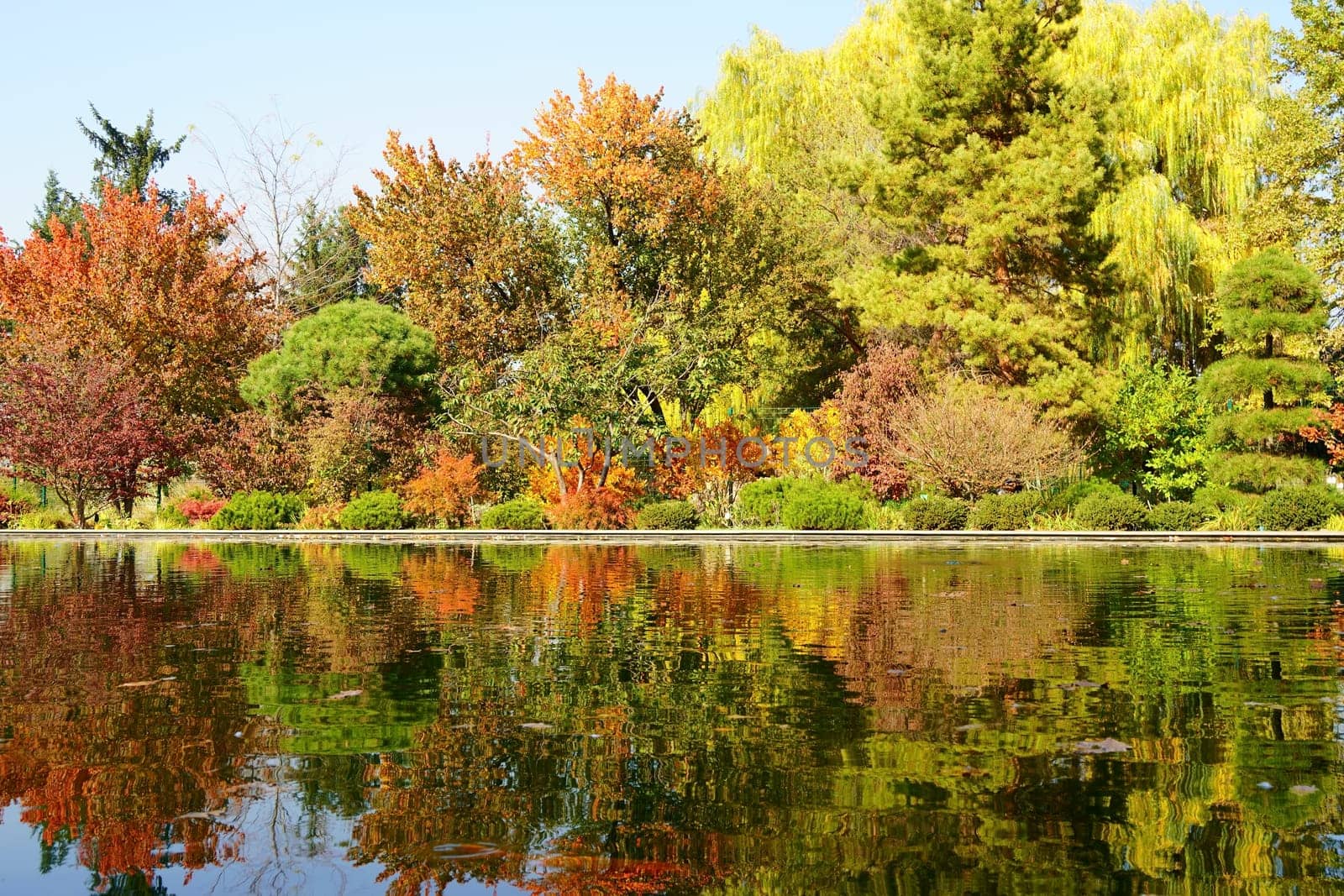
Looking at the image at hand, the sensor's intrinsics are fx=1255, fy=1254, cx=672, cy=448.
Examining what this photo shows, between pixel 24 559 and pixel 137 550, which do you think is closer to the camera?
pixel 24 559

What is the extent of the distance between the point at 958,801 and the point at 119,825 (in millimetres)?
3160

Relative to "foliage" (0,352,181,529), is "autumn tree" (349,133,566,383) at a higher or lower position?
higher

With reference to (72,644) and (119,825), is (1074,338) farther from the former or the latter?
(119,825)

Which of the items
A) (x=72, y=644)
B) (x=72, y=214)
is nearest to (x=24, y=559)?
(x=72, y=644)

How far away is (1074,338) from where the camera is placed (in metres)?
29.1

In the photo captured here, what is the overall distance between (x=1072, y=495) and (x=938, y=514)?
334 centimetres

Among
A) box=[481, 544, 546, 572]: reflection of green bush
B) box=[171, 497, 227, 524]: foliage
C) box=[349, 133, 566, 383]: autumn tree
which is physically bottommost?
box=[481, 544, 546, 572]: reflection of green bush

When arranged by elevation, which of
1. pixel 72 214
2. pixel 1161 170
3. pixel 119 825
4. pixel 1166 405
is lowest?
pixel 119 825

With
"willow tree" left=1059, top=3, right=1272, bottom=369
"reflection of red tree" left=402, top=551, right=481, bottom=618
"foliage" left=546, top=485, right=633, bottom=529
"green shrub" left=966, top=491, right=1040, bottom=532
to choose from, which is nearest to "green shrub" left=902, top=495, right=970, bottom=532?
"green shrub" left=966, top=491, right=1040, bottom=532

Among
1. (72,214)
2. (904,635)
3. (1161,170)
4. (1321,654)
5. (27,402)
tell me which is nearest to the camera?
(1321,654)

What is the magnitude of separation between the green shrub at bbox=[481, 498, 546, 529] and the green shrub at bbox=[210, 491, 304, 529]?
16.1 ft

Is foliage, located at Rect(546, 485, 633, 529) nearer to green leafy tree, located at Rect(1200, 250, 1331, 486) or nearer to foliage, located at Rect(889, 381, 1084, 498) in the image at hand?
foliage, located at Rect(889, 381, 1084, 498)

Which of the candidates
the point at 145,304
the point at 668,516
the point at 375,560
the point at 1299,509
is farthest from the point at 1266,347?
the point at 145,304

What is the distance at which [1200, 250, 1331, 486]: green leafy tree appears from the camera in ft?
82.1
